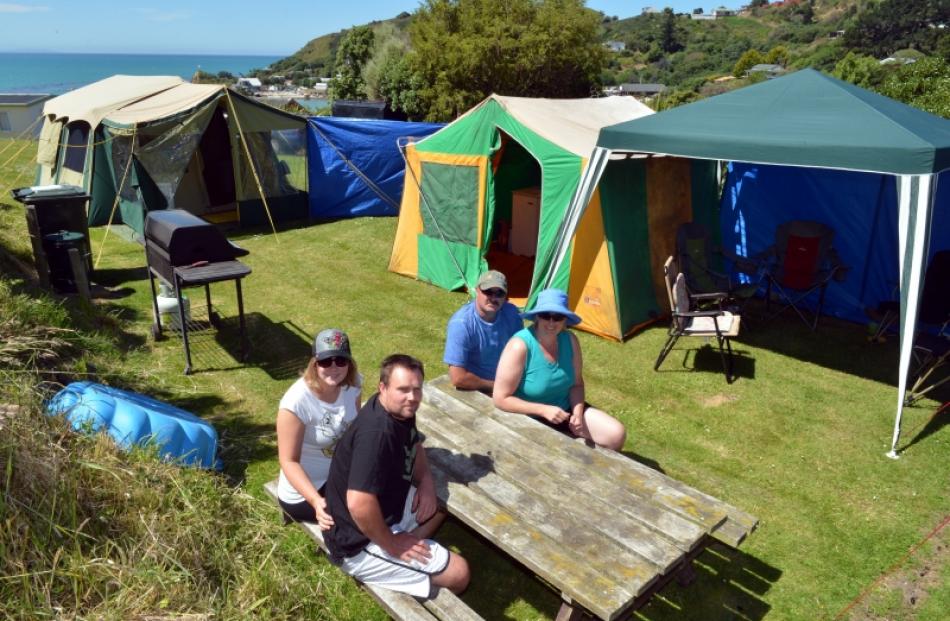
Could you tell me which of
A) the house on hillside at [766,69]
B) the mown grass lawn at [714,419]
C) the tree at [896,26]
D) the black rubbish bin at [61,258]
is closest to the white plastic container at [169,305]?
the mown grass lawn at [714,419]

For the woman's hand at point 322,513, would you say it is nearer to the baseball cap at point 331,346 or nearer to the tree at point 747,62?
the baseball cap at point 331,346

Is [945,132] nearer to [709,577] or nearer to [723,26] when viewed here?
[709,577]

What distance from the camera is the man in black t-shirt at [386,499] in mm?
2348

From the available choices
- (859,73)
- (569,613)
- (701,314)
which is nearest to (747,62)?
(859,73)

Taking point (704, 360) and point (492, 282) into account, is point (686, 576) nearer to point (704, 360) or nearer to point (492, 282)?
point (492, 282)

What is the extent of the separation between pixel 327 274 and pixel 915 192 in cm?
637

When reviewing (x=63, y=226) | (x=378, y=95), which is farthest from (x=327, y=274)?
(x=378, y=95)

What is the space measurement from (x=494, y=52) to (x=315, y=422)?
30.3 metres

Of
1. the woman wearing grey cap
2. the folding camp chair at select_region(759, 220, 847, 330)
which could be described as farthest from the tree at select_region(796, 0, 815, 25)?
the woman wearing grey cap

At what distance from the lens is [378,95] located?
108 ft

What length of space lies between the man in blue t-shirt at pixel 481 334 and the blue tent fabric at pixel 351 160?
25.8ft

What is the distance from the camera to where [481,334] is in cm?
374

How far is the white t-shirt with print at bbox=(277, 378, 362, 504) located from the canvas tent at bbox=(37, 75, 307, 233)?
748 centimetres

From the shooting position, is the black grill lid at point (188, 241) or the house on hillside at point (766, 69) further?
the house on hillside at point (766, 69)
